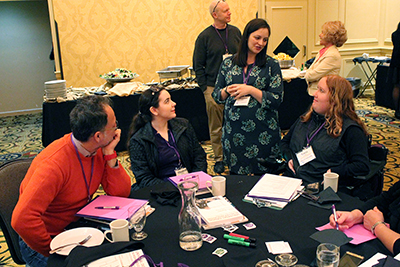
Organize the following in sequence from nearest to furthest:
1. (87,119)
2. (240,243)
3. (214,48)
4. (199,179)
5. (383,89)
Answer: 1. (240,243)
2. (87,119)
3. (199,179)
4. (214,48)
5. (383,89)

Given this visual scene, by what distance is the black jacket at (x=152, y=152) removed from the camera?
92.4 inches

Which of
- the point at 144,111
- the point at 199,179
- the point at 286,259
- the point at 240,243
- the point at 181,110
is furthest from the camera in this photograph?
the point at 181,110

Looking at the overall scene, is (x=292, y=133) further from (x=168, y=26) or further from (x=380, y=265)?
(x=168, y=26)

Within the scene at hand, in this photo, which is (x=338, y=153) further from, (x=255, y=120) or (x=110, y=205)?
(x=110, y=205)

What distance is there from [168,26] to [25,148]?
342 centimetres

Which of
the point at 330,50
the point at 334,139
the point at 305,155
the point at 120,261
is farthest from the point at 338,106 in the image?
the point at 330,50

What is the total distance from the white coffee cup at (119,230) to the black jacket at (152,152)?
0.76 meters

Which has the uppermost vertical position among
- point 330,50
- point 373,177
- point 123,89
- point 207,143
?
point 330,50

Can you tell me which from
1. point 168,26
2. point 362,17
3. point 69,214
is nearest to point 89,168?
point 69,214

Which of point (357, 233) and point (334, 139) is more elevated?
point (334, 139)

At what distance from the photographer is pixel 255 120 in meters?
2.99

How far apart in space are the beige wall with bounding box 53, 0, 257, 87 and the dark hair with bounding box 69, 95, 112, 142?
5.10 meters

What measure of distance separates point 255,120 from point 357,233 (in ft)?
5.28

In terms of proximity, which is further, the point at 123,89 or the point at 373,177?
the point at 123,89
